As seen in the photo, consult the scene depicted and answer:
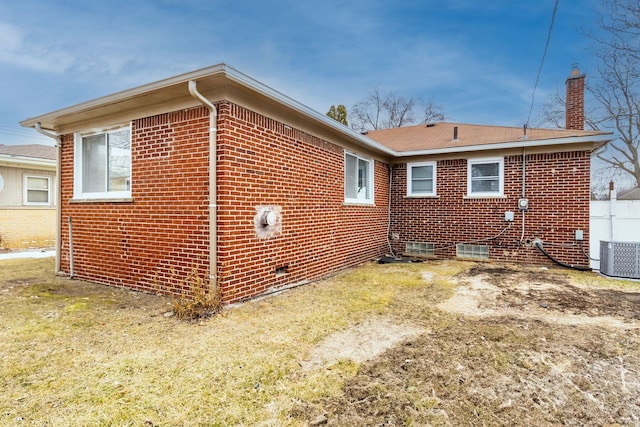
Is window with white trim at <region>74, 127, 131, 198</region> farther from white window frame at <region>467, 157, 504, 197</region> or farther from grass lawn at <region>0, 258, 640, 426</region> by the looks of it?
white window frame at <region>467, 157, 504, 197</region>

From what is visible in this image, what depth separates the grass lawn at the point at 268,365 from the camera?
7.30 ft

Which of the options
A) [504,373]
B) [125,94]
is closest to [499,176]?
[504,373]

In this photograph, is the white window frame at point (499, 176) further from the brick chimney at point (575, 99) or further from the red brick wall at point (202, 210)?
the red brick wall at point (202, 210)

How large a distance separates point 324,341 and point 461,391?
1385 millimetres

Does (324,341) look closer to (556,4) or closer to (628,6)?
(556,4)

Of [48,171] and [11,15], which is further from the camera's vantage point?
[48,171]

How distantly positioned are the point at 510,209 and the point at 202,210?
25.6 ft

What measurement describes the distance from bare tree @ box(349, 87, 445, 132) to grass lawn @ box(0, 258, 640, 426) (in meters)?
23.4

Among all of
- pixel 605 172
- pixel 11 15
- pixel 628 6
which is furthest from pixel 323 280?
pixel 605 172

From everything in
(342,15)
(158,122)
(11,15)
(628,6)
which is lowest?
(158,122)

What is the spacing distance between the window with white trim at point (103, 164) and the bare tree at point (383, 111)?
21744mm

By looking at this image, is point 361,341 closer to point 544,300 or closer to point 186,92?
point 544,300

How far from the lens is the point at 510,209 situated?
8820 mm

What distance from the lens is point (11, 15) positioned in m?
8.48
